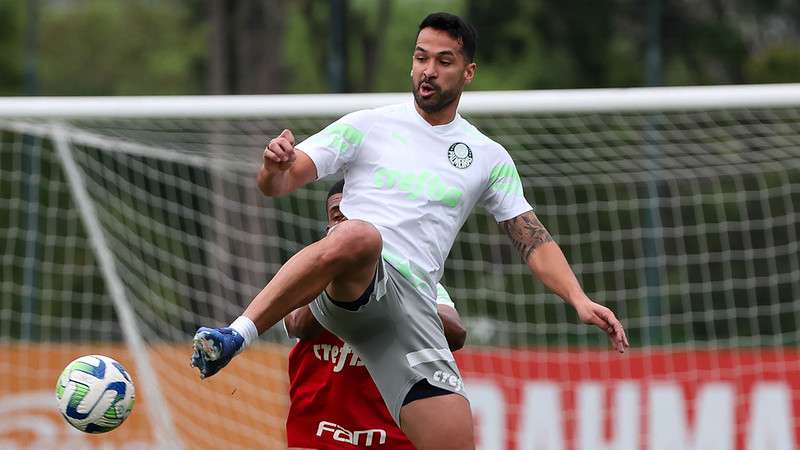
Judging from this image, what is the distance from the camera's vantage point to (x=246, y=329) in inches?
203

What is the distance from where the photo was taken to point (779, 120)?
9.60 metres

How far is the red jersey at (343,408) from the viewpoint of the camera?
20.9ft

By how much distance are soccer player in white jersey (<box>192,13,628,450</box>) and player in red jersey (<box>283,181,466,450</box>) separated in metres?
0.42

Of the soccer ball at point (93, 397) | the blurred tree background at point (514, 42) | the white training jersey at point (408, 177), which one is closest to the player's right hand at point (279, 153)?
the white training jersey at point (408, 177)

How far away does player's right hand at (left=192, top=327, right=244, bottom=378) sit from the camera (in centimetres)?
499

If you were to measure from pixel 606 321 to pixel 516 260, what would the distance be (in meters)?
7.79

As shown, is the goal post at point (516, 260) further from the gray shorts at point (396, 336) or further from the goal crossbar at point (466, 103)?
the gray shorts at point (396, 336)

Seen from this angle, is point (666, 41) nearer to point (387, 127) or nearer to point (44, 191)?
point (44, 191)

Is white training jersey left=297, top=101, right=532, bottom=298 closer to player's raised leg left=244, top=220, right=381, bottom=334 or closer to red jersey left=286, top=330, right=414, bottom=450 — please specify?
player's raised leg left=244, top=220, right=381, bottom=334

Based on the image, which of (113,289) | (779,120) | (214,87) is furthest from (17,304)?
(779,120)

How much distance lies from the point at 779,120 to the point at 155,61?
22.1 m

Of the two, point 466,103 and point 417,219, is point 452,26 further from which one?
point 466,103

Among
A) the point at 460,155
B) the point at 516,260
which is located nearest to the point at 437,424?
the point at 460,155

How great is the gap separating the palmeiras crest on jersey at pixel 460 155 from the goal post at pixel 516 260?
2.29 m
